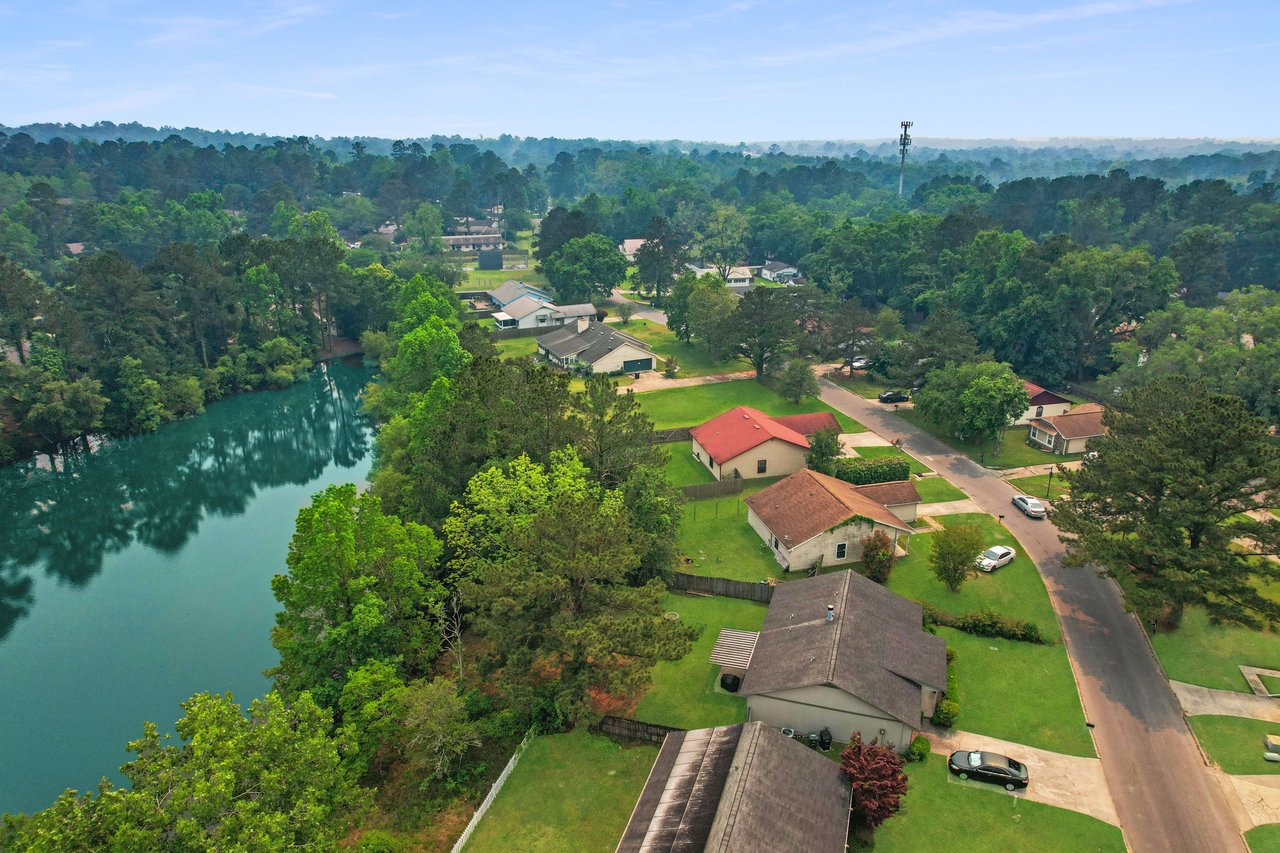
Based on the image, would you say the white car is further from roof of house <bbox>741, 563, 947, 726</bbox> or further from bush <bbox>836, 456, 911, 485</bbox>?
roof of house <bbox>741, 563, 947, 726</bbox>

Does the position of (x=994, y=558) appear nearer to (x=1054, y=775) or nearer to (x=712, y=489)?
(x=1054, y=775)

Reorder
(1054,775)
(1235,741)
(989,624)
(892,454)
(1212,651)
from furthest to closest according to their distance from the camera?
(892,454) < (989,624) < (1212,651) < (1235,741) < (1054,775)

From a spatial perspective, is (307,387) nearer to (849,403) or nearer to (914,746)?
(849,403)

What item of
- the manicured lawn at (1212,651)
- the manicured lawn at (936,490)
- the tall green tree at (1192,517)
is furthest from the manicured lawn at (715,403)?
the manicured lawn at (1212,651)

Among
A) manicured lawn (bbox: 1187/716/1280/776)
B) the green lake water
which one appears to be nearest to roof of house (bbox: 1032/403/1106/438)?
manicured lawn (bbox: 1187/716/1280/776)

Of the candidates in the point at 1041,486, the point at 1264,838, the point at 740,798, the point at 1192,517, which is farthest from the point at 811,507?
the point at 1264,838

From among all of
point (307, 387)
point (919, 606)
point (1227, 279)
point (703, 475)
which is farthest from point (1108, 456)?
point (1227, 279)
